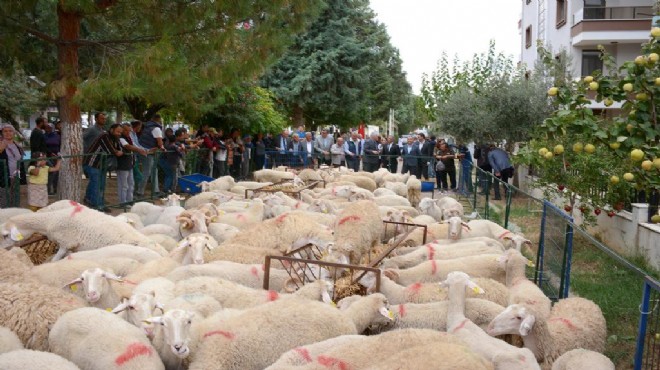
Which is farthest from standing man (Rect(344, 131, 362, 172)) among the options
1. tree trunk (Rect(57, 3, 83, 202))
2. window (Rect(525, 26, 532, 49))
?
window (Rect(525, 26, 532, 49))

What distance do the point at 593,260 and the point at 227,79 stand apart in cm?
618

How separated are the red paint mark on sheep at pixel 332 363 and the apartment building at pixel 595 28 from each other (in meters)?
24.7

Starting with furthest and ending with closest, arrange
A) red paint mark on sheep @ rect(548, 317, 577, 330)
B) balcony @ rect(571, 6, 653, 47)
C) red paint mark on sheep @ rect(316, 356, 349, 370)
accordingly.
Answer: balcony @ rect(571, 6, 653, 47)
red paint mark on sheep @ rect(548, 317, 577, 330)
red paint mark on sheep @ rect(316, 356, 349, 370)

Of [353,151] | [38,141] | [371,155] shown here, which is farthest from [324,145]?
[38,141]

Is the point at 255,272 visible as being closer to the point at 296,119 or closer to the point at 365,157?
the point at 365,157

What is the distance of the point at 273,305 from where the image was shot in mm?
5426

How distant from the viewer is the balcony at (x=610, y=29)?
1096 inches

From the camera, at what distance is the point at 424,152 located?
2150cm

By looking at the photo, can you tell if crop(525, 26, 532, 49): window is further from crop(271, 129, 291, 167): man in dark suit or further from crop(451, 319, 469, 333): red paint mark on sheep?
crop(451, 319, 469, 333): red paint mark on sheep

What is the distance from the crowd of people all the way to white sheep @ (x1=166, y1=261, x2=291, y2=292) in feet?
13.3

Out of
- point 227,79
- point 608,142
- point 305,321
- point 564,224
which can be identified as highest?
point 227,79

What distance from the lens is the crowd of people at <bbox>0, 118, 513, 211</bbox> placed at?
37.0 ft

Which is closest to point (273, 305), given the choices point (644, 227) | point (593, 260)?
point (593, 260)

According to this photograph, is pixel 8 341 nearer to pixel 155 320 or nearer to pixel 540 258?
pixel 155 320
